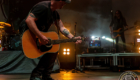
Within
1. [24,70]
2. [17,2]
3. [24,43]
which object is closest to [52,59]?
[24,43]

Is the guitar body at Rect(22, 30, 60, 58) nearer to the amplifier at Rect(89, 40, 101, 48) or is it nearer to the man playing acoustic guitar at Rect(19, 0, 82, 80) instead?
the man playing acoustic guitar at Rect(19, 0, 82, 80)

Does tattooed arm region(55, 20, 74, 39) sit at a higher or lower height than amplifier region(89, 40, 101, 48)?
higher

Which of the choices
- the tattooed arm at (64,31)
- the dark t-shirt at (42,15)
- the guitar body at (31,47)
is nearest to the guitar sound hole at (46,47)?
the guitar body at (31,47)

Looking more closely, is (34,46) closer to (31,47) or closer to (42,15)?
(31,47)

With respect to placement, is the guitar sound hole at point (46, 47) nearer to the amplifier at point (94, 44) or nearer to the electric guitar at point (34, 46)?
the electric guitar at point (34, 46)

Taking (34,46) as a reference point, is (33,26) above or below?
above

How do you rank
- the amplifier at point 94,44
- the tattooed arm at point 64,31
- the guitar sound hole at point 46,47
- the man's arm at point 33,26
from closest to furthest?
the man's arm at point 33,26 < the guitar sound hole at point 46,47 < the tattooed arm at point 64,31 < the amplifier at point 94,44

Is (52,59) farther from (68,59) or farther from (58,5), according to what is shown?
(68,59)

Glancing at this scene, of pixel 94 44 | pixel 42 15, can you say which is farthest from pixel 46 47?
pixel 94 44

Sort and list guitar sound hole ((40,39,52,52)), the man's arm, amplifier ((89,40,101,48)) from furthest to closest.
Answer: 1. amplifier ((89,40,101,48))
2. guitar sound hole ((40,39,52,52))
3. the man's arm

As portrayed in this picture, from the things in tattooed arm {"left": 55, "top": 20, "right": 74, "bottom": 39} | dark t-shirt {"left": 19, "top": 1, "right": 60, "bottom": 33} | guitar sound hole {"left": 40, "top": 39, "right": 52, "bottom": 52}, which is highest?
dark t-shirt {"left": 19, "top": 1, "right": 60, "bottom": 33}

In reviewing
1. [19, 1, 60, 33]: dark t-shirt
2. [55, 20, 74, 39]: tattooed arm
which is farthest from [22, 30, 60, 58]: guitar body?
[55, 20, 74, 39]: tattooed arm

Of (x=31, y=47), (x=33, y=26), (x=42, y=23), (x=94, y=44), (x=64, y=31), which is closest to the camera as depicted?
(x=33, y=26)

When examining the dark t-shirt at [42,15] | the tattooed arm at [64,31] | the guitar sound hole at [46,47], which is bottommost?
the guitar sound hole at [46,47]
